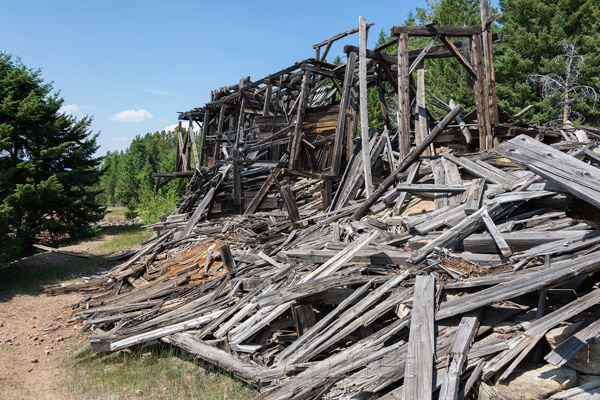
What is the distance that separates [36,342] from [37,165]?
1077 cm

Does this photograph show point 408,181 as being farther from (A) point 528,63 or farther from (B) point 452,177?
(A) point 528,63

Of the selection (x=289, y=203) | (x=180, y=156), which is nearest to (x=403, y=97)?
(x=289, y=203)

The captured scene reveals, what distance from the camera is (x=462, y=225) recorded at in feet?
16.8

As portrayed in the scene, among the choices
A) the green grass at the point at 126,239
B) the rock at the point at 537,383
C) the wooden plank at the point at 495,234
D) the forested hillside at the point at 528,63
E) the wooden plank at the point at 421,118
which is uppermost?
the forested hillside at the point at 528,63

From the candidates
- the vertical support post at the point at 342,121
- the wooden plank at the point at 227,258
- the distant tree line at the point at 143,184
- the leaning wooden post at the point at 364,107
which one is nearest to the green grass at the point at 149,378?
the wooden plank at the point at 227,258

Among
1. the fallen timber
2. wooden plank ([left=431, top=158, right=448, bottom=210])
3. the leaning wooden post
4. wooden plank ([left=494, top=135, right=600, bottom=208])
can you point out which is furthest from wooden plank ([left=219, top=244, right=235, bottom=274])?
wooden plank ([left=494, top=135, right=600, bottom=208])

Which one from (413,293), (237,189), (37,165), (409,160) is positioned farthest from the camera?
(37,165)

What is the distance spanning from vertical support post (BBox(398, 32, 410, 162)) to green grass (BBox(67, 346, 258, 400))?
19.0ft

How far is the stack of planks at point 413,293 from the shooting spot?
3.60 m

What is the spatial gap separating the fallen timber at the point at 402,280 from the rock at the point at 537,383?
0.08 m

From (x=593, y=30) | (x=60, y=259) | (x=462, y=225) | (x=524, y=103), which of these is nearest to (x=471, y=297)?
(x=462, y=225)

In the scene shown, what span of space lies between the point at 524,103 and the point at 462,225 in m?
21.6

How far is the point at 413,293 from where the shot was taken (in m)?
4.50

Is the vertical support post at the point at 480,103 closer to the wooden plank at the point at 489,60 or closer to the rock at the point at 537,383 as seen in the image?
the wooden plank at the point at 489,60
